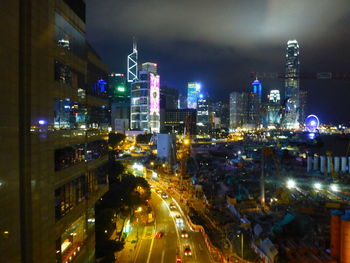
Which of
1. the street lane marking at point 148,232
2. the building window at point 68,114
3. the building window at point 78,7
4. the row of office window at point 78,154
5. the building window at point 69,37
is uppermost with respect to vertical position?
the building window at point 78,7

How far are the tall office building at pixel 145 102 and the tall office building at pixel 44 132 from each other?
299 ft

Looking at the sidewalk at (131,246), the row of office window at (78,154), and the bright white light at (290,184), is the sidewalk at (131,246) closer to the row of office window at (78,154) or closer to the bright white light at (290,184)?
the row of office window at (78,154)

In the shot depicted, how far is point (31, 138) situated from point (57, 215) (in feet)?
11.3

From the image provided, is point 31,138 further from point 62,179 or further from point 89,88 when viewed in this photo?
point 89,88

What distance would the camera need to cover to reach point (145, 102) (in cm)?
10350

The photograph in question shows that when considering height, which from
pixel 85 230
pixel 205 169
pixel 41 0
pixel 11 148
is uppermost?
pixel 41 0

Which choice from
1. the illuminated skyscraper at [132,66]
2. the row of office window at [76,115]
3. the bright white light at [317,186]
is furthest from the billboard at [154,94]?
the row of office window at [76,115]

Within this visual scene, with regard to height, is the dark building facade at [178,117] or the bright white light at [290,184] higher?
the dark building facade at [178,117]

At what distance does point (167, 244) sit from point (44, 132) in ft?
57.1

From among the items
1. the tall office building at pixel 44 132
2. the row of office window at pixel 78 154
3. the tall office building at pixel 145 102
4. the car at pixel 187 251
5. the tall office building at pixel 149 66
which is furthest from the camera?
the tall office building at pixel 149 66

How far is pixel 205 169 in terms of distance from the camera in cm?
6378

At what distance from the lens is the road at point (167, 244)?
2000 cm

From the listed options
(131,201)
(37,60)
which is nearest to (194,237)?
(131,201)

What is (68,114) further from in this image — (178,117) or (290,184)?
(178,117)
